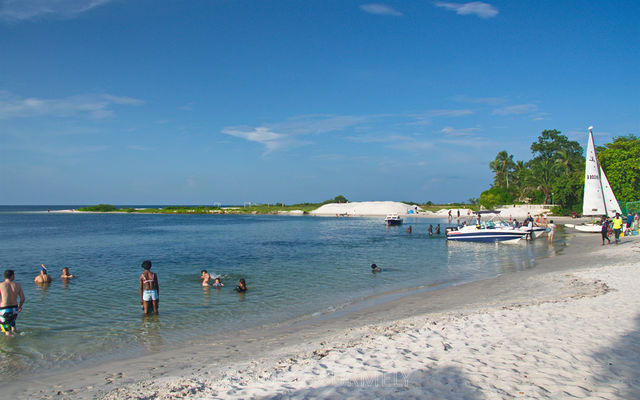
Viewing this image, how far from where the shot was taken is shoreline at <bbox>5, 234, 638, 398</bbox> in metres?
7.15

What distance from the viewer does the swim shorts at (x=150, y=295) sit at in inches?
504

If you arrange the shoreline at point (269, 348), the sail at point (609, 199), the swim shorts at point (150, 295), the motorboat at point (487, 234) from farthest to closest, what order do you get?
the sail at point (609, 199) → the motorboat at point (487, 234) → the swim shorts at point (150, 295) → the shoreline at point (269, 348)

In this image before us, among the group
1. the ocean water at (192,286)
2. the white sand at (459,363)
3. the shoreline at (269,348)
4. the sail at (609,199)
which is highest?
the sail at (609,199)

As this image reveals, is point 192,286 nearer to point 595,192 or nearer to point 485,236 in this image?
point 485,236

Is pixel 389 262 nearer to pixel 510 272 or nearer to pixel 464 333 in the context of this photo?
pixel 510 272

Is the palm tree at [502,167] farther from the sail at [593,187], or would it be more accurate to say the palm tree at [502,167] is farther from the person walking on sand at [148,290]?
the person walking on sand at [148,290]

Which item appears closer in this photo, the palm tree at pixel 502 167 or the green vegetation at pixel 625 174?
the green vegetation at pixel 625 174

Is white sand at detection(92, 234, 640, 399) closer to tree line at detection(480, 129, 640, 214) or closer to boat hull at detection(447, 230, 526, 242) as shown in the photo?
boat hull at detection(447, 230, 526, 242)

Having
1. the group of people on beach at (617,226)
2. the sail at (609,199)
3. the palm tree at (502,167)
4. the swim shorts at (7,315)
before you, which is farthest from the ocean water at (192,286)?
the palm tree at (502,167)

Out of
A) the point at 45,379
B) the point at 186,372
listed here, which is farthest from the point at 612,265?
the point at 45,379

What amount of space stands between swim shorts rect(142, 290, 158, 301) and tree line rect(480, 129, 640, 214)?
59.3m

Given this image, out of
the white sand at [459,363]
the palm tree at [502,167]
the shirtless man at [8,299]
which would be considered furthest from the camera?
the palm tree at [502,167]

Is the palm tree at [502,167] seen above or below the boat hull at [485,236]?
above

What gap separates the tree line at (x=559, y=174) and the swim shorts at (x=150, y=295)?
2337 inches
